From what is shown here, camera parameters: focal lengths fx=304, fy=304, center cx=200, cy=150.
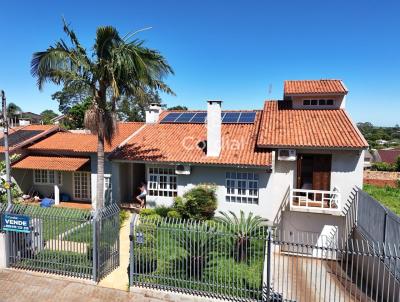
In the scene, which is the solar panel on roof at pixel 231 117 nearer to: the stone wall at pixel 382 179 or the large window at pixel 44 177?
the large window at pixel 44 177

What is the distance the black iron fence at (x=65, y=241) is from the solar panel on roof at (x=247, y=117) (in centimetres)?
1174

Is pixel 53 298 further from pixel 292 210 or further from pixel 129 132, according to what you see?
pixel 129 132

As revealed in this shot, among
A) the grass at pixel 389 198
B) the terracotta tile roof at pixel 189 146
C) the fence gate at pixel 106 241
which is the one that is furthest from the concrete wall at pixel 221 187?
the grass at pixel 389 198

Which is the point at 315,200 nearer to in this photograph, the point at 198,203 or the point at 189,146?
the point at 198,203

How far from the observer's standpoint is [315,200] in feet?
51.0

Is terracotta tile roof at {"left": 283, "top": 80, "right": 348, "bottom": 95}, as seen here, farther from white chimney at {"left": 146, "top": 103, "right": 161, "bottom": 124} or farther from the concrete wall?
white chimney at {"left": 146, "top": 103, "right": 161, "bottom": 124}

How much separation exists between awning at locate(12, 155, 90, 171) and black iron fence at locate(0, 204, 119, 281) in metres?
9.31

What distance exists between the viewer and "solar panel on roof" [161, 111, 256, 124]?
20150 millimetres

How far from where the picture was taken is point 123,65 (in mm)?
13664

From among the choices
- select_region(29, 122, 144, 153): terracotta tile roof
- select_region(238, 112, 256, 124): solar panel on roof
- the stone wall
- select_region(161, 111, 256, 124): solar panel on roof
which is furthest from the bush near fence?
the stone wall

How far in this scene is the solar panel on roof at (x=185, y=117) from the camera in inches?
843

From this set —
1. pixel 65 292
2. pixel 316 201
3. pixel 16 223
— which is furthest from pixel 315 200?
pixel 16 223

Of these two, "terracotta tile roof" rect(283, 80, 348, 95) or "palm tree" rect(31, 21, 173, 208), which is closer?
"palm tree" rect(31, 21, 173, 208)

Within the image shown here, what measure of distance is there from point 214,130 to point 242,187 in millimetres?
3470
